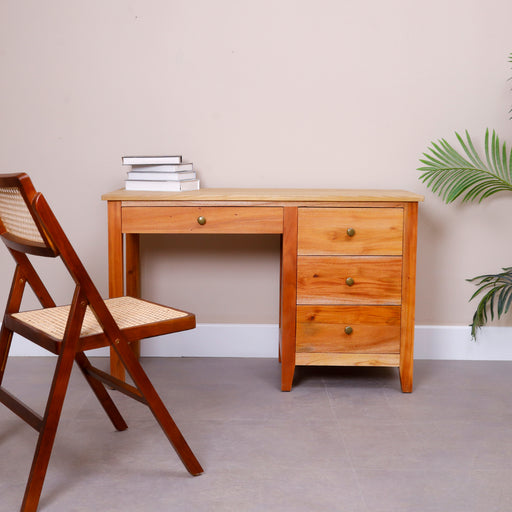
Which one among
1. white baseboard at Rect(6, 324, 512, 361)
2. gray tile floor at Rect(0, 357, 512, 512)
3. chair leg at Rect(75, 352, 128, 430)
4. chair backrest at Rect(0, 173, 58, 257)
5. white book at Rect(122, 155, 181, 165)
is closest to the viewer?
chair backrest at Rect(0, 173, 58, 257)

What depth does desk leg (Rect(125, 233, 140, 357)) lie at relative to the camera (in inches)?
108

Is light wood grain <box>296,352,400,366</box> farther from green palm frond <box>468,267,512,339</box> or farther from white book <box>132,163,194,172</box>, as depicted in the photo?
white book <box>132,163,194,172</box>

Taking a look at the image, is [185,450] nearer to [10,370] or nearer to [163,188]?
[163,188]

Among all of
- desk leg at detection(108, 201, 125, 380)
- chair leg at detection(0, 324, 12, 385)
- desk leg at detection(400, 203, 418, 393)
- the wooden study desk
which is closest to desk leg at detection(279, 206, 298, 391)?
the wooden study desk

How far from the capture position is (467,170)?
2766 millimetres

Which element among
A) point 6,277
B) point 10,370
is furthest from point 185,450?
point 6,277

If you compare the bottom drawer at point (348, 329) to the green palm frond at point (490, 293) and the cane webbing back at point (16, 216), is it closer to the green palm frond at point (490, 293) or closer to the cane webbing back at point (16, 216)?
the green palm frond at point (490, 293)

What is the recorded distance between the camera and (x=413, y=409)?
239cm

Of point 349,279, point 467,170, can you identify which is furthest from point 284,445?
point 467,170

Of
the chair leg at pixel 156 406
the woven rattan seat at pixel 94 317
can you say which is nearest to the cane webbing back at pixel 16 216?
the woven rattan seat at pixel 94 317

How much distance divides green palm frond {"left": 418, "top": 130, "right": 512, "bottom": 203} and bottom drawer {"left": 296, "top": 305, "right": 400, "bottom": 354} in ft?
2.20

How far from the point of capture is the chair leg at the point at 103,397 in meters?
2.04

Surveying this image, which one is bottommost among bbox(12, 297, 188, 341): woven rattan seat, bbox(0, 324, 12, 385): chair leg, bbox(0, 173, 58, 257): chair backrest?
bbox(0, 324, 12, 385): chair leg

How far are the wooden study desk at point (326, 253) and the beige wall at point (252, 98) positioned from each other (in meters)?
0.49
